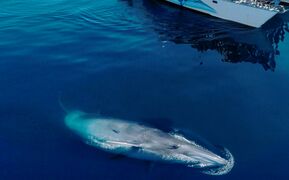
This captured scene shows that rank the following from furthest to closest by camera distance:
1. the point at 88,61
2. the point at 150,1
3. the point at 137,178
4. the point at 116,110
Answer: the point at 150,1 → the point at 88,61 → the point at 116,110 → the point at 137,178

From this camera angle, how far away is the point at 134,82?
44.0 m

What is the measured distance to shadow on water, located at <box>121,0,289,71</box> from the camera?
171 feet

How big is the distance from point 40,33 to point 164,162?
112 ft

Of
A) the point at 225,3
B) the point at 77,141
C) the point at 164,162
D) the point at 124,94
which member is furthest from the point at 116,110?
the point at 225,3

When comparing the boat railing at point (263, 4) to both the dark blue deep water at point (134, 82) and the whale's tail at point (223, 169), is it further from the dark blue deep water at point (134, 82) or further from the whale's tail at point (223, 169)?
the whale's tail at point (223, 169)

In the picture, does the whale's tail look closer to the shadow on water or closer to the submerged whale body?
the submerged whale body

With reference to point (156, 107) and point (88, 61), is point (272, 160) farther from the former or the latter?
point (88, 61)

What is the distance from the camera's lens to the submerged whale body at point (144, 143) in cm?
3192

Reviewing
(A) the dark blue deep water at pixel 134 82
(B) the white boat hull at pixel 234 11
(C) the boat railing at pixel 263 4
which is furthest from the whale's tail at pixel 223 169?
(C) the boat railing at pixel 263 4

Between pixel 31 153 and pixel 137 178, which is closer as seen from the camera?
pixel 137 178

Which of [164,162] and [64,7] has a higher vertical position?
[64,7]

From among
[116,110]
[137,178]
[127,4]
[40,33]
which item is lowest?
[137,178]

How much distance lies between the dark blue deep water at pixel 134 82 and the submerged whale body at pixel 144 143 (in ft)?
2.72

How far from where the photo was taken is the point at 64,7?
65062 millimetres
